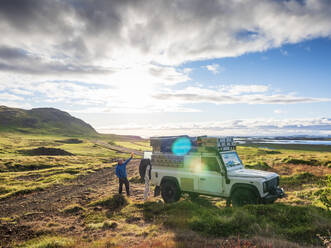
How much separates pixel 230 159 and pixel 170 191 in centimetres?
376

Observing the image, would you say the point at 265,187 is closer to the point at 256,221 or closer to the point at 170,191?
the point at 256,221

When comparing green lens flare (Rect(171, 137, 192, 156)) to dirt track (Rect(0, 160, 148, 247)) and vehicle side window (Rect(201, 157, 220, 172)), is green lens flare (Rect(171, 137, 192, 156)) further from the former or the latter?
dirt track (Rect(0, 160, 148, 247))

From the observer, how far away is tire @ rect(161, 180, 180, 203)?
12.5 metres

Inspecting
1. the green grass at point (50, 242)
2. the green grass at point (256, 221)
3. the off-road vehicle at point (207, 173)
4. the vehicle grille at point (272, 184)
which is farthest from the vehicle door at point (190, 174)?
the green grass at point (50, 242)

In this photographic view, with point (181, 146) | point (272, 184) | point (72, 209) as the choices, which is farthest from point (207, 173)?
point (72, 209)

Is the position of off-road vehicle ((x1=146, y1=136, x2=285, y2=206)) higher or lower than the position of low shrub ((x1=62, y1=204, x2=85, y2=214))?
higher

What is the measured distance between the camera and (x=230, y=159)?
1170cm

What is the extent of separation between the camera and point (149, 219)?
1031 cm

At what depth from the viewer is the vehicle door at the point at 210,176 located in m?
10.9

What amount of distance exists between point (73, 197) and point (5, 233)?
22.6 ft

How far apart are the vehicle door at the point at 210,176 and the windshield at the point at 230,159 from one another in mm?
473

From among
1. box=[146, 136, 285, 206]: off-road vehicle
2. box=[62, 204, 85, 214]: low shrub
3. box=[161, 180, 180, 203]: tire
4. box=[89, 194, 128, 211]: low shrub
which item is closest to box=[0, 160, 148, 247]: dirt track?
box=[62, 204, 85, 214]: low shrub

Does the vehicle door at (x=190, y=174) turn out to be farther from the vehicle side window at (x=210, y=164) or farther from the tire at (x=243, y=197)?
the tire at (x=243, y=197)

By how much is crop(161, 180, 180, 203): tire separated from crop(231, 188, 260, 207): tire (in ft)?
10.4
